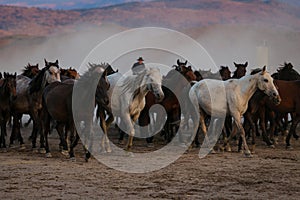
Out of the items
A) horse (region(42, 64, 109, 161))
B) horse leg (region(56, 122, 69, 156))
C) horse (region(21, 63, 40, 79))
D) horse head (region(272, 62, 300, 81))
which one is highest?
horse head (region(272, 62, 300, 81))

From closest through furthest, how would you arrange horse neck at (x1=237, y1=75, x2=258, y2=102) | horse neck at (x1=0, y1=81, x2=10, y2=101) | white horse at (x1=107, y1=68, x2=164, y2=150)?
white horse at (x1=107, y1=68, x2=164, y2=150)
horse neck at (x1=237, y1=75, x2=258, y2=102)
horse neck at (x1=0, y1=81, x2=10, y2=101)

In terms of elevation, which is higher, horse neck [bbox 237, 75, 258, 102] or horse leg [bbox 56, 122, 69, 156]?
horse neck [bbox 237, 75, 258, 102]

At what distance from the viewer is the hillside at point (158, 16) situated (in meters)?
35.0

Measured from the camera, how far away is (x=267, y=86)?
11.7 m

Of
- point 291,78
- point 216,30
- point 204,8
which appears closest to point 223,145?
point 291,78

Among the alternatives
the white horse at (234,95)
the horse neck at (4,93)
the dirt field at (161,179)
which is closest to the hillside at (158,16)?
the white horse at (234,95)

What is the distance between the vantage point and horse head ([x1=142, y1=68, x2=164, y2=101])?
37.4 ft

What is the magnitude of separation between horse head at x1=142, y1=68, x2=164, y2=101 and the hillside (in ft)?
77.6

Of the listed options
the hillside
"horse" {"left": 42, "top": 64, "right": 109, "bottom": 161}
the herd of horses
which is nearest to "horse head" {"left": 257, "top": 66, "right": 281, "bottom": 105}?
the herd of horses

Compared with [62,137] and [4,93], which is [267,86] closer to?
[62,137]

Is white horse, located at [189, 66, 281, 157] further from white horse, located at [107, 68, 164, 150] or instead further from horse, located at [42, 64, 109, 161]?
horse, located at [42, 64, 109, 161]

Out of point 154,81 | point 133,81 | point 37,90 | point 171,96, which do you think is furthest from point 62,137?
point 171,96

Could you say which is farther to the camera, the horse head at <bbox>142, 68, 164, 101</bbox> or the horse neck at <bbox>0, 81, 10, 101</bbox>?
the horse neck at <bbox>0, 81, 10, 101</bbox>

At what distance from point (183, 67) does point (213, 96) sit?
2565mm
